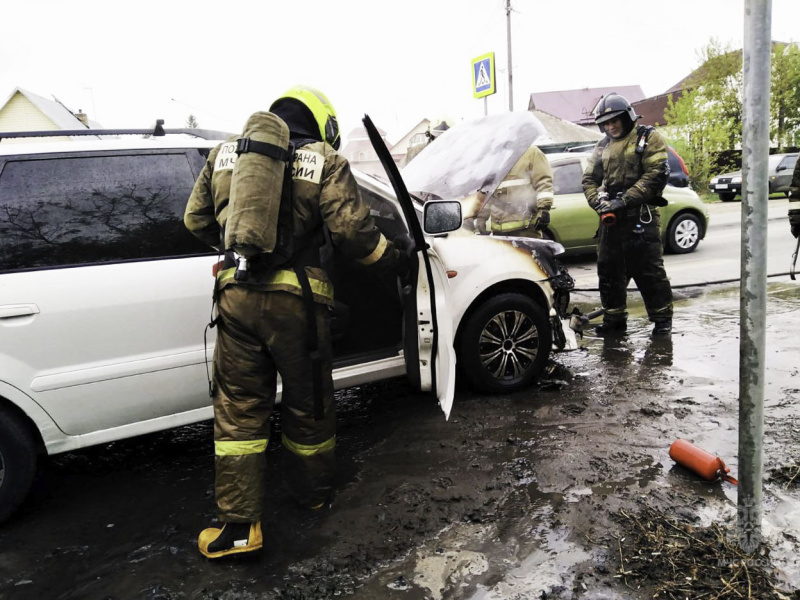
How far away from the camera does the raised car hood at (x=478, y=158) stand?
168 inches

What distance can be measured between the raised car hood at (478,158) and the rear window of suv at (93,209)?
5.98 ft

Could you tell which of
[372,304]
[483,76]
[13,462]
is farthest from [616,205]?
[483,76]

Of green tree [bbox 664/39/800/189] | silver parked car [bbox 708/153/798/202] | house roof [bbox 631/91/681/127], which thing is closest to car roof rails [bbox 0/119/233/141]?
silver parked car [bbox 708/153/798/202]

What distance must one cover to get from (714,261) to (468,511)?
24.2 ft

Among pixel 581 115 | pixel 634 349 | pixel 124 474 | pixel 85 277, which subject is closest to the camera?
pixel 85 277

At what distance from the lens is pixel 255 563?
8.32 ft

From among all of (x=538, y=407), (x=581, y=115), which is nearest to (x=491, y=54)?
(x=538, y=407)

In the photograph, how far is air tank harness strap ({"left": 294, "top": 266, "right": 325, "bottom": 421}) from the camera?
263 centimetres

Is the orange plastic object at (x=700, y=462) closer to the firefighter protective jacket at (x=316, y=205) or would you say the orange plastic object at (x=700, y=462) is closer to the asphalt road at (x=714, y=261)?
the firefighter protective jacket at (x=316, y=205)

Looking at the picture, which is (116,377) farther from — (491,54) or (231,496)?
(491,54)

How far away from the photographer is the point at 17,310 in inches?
105

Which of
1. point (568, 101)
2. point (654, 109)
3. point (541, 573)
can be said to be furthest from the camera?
point (568, 101)

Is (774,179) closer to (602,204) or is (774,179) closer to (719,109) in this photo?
(719,109)

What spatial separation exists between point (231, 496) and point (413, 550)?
0.79 metres
